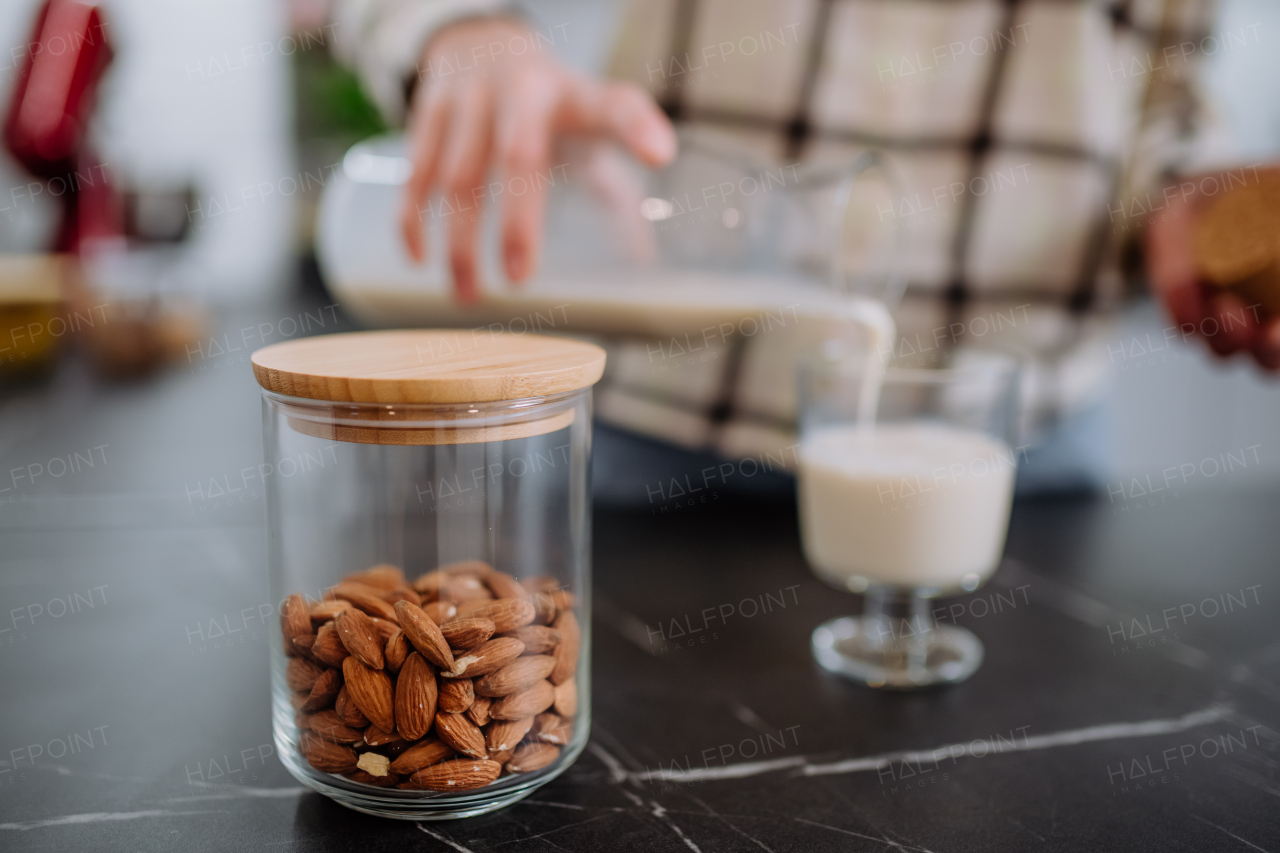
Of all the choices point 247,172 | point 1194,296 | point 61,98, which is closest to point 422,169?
point 1194,296

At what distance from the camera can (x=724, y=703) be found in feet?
2.32

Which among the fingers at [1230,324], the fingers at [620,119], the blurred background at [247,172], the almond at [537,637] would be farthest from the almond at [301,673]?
the blurred background at [247,172]

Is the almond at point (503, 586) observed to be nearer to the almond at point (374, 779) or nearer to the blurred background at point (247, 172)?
the almond at point (374, 779)

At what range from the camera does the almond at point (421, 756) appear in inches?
20.3

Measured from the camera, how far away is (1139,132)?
131 centimetres

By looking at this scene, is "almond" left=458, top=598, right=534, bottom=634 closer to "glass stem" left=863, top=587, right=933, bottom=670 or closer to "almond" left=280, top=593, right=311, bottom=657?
"almond" left=280, top=593, right=311, bottom=657

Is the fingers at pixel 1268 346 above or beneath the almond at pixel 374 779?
above

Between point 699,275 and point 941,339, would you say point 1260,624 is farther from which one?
point 699,275

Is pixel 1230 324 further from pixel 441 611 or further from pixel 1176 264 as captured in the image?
pixel 441 611

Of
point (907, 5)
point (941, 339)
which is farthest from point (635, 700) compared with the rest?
point (907, 5)

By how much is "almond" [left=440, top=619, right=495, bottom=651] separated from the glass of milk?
349 millimetres

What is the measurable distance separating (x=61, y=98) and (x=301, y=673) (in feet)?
5.43

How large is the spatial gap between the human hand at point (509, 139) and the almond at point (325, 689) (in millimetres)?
384

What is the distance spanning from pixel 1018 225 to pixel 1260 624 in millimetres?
528
